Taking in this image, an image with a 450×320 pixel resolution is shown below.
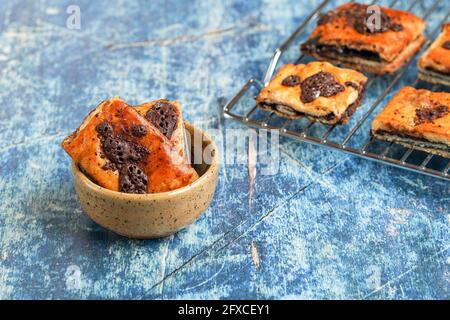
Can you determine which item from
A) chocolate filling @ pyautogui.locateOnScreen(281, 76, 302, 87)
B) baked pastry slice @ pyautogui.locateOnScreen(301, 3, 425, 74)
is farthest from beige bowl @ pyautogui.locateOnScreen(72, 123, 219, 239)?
baked pastry slice @ pyautogui.locateOnScreen(301, 3, 425, 74)

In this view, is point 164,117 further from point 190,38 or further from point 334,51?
point 190,38

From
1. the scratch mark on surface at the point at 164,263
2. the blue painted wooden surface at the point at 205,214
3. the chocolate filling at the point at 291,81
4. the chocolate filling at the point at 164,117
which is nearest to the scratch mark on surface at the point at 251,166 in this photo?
the blue painted wooden surface at the point at 205,214

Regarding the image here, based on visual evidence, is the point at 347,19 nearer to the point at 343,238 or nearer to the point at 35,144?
the point at 343,238

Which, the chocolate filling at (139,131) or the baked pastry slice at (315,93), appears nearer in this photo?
the chocolate filling at (139,131)

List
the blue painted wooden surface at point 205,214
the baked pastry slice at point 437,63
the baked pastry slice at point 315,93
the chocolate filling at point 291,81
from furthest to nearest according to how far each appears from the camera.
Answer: the baked pastry slice at point 437,63 < the chocolate filling at point 291,81 < the baked pastry slice at point 315,93 < the blue painted wooden surface at point 205,214

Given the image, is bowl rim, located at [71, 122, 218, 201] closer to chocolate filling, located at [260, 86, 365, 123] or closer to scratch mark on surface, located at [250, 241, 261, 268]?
scratch mark on surface, located at [250, 241, 261, 268]

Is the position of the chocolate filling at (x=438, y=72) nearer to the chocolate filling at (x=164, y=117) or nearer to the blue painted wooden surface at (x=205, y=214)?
the blue painted wooden surface at (x=205, y=214)
